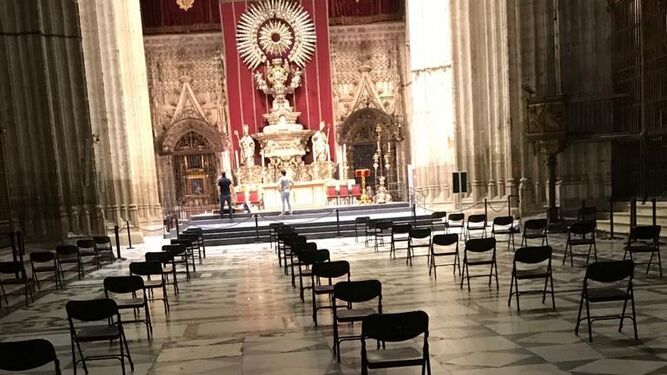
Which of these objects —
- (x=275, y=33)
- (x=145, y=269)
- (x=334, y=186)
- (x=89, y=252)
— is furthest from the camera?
(x=275, y=33)

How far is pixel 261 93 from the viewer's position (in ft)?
92.2

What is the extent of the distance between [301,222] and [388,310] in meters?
12.2

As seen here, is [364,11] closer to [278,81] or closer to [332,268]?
[278,81]

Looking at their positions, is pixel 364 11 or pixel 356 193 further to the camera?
pixel 364 11

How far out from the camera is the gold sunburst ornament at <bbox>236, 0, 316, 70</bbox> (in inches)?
1105

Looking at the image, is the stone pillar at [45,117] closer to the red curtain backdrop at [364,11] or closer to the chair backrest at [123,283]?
the chair backrest at [123,283]

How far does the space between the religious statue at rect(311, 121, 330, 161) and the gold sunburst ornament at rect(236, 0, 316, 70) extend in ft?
13.5

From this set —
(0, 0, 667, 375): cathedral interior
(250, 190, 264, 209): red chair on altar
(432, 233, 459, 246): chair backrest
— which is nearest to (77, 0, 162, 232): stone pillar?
(0, 0, 667, 375): cathedral interior

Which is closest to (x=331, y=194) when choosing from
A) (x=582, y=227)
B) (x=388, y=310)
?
(x=582, y=227)

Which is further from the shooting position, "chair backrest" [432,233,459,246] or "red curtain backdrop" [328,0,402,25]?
"red curtain backdrop" [328,0,402,25]

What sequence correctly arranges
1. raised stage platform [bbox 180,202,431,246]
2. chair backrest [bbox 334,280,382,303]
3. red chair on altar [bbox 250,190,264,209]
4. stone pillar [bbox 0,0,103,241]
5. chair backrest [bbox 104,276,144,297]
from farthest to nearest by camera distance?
1. red chair on altar [bbox 250,190,264,209]
2. raised stage platform [bbox 180,202,431,246]
3. stone pillar [bbox 0,0,103,241]
4. chair backrest [bbox 104,276,144,297]
5. chair backrest [bbox 334,280,382,303]

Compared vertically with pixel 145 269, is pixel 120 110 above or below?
above

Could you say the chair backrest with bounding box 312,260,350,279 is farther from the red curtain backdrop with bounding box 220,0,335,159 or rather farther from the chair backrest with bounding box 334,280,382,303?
the red curtain backdrop with bounding box 220,0,335,159

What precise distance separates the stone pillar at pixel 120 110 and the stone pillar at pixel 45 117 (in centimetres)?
265
